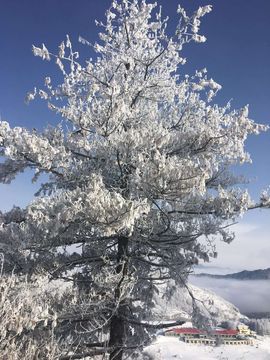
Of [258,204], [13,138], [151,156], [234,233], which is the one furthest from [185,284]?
[13,138]

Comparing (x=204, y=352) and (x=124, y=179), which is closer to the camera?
(x=124, y=179)

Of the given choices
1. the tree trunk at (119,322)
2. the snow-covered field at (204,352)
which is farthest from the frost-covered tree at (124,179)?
the snow-covered field at (204,352)

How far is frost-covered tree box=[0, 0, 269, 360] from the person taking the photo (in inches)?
377

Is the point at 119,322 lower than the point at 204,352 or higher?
higher

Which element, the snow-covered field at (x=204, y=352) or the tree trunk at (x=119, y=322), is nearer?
the tree trunk at (x=119, y=322)

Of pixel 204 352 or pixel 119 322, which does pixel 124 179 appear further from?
pixel 204 352

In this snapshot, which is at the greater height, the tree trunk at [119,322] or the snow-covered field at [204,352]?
the tree trunk at [119,322]

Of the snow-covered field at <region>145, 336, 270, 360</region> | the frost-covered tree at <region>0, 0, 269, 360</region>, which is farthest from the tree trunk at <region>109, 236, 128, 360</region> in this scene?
the snow-covered field at <region>145, 336, 270, 360</region>

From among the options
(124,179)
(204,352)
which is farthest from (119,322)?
(204,352)

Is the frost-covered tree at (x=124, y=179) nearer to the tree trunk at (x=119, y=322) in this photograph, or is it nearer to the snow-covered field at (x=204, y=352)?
the tree trunk at (x=119, y=322)

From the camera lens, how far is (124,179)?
436 inches

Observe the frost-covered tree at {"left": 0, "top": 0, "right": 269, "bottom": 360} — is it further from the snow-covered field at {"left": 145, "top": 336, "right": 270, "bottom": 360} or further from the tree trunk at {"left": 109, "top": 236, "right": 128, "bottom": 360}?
the snow-covered field at {"left": 145, "top": 336, "right": 270, "bottom": 360}

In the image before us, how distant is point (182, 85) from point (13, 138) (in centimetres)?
456

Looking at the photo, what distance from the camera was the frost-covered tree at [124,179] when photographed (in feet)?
31.4
